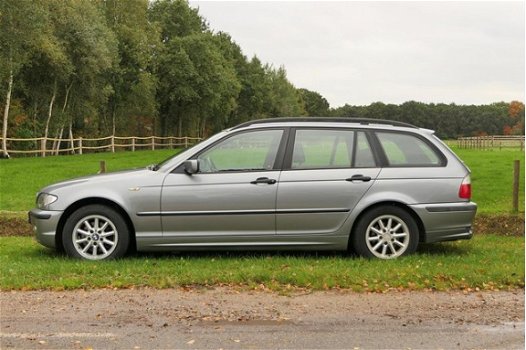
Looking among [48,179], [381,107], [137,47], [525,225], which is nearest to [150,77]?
[137,47]

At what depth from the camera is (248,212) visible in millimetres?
6852

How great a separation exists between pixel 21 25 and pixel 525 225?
26688 millimetres

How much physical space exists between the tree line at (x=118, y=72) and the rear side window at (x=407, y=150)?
2614 centimetres

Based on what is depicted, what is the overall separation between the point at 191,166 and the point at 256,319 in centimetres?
251

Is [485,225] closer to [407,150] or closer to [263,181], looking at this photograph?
[407,150]

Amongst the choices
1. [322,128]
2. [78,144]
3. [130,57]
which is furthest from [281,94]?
[322,128]

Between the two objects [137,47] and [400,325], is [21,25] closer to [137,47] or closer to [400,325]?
[137,47]

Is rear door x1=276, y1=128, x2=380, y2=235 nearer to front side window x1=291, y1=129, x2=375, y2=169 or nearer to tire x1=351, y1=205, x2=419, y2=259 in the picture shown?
front side window x1=291, y1=129, x2=375, y2=169

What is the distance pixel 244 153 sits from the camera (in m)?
7.18

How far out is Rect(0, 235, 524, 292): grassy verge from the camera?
5.89 meters

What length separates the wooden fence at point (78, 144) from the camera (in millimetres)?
32875

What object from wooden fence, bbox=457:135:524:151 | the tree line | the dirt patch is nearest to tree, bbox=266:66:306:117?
the tree line

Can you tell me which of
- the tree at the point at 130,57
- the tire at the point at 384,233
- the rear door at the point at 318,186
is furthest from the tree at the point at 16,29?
the tire at the point at 384,233

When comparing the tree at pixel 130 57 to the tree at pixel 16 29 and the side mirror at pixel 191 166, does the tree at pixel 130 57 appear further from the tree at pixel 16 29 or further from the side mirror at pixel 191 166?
the side mirror at pixel 191 166
